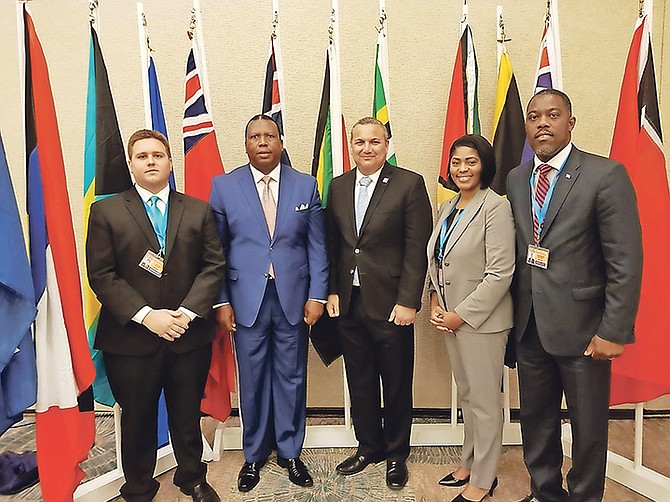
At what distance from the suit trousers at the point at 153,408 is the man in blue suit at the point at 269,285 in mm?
276

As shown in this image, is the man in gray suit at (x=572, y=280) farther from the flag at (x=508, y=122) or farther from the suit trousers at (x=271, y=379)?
the suit trousers at (x=271, y=379)

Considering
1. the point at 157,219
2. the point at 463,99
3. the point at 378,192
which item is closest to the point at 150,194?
the point at 157,219

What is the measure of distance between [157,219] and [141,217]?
69 millimetres

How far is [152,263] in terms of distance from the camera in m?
2.32

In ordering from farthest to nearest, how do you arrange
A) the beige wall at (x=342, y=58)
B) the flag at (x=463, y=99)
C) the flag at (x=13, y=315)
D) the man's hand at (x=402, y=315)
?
the beige wall at (x=342, y=58), the flag at (x=463, y=99), the man's hand at (x=402, y=315), the flag at (x=13, y=315)

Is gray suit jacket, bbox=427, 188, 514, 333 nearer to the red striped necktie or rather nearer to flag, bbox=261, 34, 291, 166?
the red striped necktie

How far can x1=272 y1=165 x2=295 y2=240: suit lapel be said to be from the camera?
2.64 m

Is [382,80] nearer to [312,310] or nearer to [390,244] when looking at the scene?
[390,244]

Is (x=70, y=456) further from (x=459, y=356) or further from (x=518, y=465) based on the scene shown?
(x=518, y=465)

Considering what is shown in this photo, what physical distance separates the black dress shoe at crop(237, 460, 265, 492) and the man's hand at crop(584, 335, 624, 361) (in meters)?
1.71

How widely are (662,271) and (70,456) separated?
2.73 m

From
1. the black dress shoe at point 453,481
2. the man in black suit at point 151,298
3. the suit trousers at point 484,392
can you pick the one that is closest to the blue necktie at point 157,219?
the man in black suit at point 151,298

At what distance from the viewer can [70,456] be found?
2270mm

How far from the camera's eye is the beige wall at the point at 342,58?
11.2 feet
